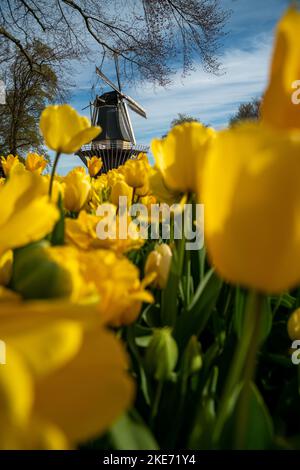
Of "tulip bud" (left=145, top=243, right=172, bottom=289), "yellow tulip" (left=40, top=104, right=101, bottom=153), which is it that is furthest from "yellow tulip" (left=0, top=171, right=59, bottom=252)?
"yellow tulip" (left=40, top=104, right=101, bottom=153)

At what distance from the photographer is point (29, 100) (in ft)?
53.2

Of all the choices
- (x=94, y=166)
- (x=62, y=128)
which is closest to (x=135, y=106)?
(x=94, y=166)

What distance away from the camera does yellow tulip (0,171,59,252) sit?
1.08ft

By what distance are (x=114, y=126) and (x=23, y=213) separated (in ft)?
72.3

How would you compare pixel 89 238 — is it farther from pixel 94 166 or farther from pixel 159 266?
pixel 94 166

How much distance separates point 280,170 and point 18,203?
0.67ft

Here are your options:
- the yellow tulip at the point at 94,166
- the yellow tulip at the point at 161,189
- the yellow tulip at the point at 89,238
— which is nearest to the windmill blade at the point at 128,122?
the yellow tulip at the point at 94,166

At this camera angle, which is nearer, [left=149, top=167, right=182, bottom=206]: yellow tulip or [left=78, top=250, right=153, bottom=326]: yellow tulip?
[left=78, top=250, right=153, bottom=326]: yellow tulip

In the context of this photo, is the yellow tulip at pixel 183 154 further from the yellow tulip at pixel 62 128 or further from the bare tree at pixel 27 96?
the bare tree at pixel 27 96

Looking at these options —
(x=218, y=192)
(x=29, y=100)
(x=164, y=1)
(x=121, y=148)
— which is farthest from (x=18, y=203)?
(x=121, y=148)

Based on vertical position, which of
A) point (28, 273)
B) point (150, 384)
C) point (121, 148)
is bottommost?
point (150, 384)

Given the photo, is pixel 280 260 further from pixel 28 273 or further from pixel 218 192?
pixel 28 273

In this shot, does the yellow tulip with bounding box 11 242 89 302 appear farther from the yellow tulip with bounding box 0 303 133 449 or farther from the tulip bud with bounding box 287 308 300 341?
the tulip bud with bounding box 287 308 300 341

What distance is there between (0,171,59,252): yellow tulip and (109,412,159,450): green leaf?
0.46 ft
